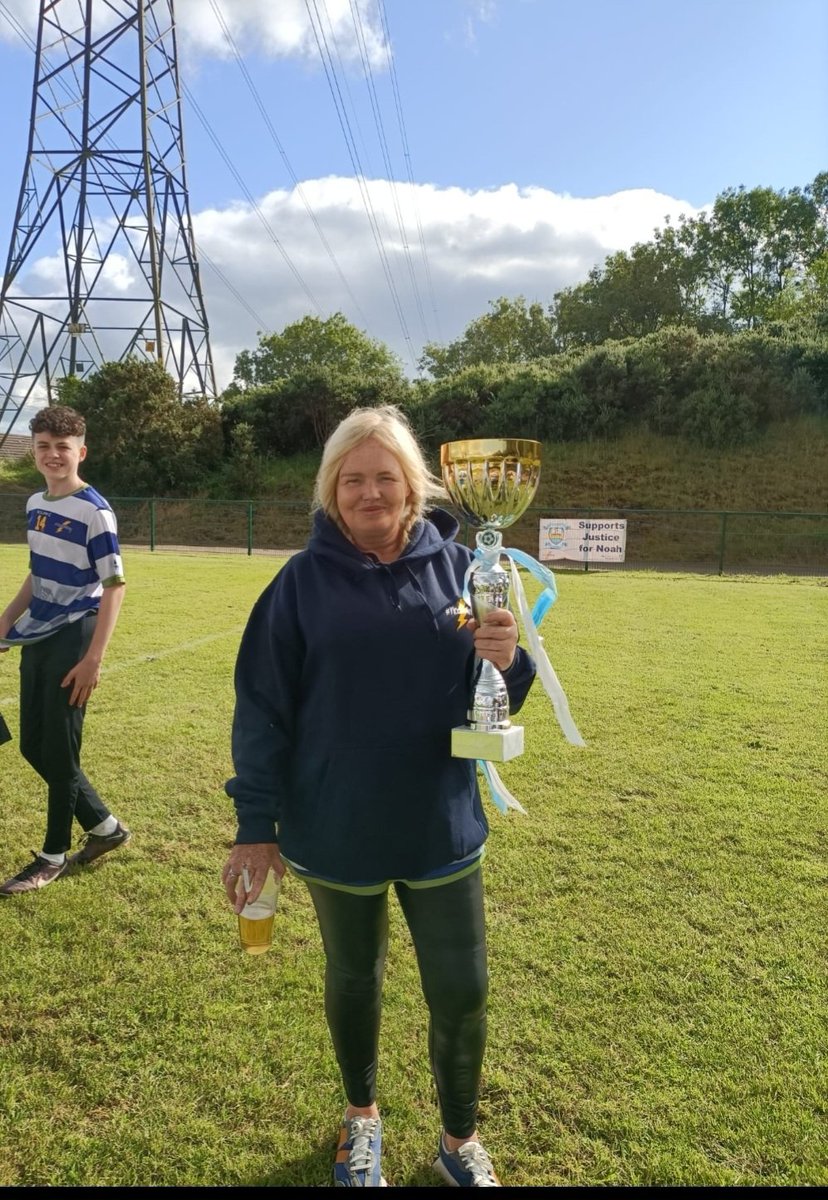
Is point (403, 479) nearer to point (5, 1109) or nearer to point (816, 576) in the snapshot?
point (5, 1109)

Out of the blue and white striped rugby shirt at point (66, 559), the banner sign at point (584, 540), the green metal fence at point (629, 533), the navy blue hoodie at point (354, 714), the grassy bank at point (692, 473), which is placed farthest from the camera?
the grassy bank at point (692, 473)

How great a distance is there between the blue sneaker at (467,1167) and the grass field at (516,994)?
71 mm

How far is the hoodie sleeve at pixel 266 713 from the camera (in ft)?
5.52

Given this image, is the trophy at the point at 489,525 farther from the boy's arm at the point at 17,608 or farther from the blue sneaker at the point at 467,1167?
the boy's arm at the point at 17,608

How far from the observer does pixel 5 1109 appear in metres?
2.06

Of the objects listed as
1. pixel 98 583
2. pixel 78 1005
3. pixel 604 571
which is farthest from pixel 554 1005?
pixel 604 571

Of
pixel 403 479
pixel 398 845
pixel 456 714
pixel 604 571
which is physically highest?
pixel 403 479

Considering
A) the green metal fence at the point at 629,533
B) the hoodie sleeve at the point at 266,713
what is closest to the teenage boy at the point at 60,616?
the hoodie sleeve at the point at 266,713

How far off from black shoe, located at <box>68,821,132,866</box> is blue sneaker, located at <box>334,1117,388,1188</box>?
2.06m

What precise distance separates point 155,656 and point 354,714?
682cm

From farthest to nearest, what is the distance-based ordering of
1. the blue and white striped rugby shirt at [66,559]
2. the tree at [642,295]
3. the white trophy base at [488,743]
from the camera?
1. the tree at [642,295]
2. the blue and white striped rugby shirt at [66,559]
3. the white trophy base at [488,743]

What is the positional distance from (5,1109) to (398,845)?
1483mm

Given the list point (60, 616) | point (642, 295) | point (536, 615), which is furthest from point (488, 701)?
point (642, 295)

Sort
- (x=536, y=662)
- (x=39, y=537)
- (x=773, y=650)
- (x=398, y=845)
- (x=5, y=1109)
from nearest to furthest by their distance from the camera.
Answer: (x=398, y=845)
(x=536, y=662)
(x=5, y=1109)
(x=39, y=537)
(x=773, y=650)
